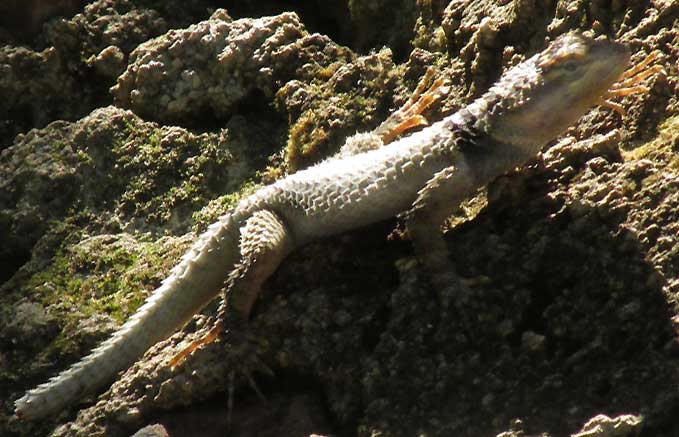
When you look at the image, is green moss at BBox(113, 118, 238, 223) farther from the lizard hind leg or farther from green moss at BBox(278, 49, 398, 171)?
the lizard hind leg

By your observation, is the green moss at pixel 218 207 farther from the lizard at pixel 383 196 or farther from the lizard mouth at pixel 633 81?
the lizard mouth at pixel 633 81

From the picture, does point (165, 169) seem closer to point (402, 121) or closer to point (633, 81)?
point (402, 121)

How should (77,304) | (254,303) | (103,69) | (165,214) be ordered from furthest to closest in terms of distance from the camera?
(103,69) < (165,214) < (77,304) < (254,303)

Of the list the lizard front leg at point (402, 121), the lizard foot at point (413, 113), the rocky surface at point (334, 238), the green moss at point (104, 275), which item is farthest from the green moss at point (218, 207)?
the lizard foot at point (413, 113)

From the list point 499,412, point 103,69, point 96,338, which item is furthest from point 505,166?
point 103,69

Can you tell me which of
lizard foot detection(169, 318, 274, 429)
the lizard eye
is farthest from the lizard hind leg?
the lizard eye

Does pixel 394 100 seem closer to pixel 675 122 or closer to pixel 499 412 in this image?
pixel 675 122

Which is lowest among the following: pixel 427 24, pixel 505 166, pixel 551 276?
pixel 551 276
